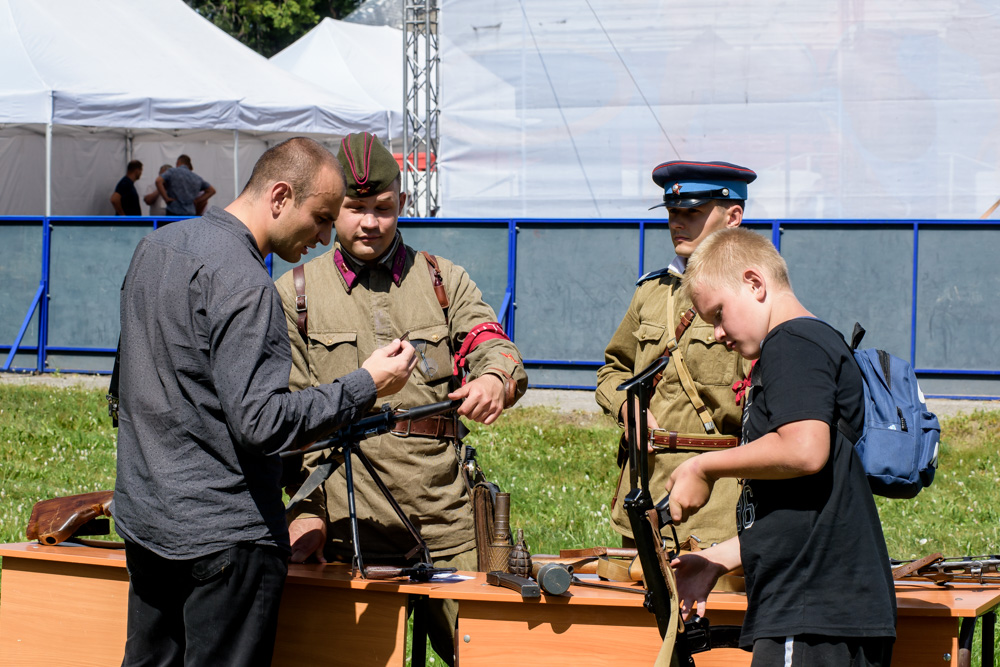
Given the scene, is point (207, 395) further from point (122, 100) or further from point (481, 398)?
point (122, 100)

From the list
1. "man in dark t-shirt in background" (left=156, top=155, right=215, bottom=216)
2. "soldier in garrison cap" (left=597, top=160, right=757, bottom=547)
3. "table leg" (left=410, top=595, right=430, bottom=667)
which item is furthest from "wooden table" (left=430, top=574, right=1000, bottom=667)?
"man in dark t-shirt in background" (left=156, top=155, right=215, bottom=216)

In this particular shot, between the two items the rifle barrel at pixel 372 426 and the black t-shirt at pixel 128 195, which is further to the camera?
the black t-shirt at pixel 128 195

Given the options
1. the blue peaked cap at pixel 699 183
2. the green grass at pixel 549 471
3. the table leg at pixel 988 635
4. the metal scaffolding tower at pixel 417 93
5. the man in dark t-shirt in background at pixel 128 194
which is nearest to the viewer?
the table leg at pixel 988 635

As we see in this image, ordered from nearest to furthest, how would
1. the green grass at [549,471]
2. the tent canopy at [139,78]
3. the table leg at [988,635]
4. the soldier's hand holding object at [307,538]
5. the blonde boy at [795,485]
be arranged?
the blonde boy at [795,485], the table leg at [988,635], the soldier's hand holding object at [307,538], the green grass at [549,471], the tent canopy at [139,78]

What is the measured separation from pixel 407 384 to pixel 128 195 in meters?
14.8

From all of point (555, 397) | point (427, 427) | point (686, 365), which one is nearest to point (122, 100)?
point (555, 397)

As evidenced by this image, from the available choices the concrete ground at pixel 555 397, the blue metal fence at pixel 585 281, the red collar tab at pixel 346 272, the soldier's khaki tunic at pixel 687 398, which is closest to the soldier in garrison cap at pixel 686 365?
the soldier's khaki tunic at pixel 687 398

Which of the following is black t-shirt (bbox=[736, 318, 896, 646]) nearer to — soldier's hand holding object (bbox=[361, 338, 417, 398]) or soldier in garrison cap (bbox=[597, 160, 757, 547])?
soldier's hand holding object (bbox=[361, 338, 417, 398])

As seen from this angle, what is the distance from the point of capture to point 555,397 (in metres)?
10.5

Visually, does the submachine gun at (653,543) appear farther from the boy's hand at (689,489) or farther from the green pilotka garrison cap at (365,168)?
the green pilotka garrison cap at (365,168)

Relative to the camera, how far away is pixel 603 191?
13.0 m

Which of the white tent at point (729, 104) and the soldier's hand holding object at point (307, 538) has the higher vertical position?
the white tent at point (729, 104)

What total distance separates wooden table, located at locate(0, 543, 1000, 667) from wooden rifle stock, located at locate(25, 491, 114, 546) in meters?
0.15

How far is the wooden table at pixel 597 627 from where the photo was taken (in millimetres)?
2889
